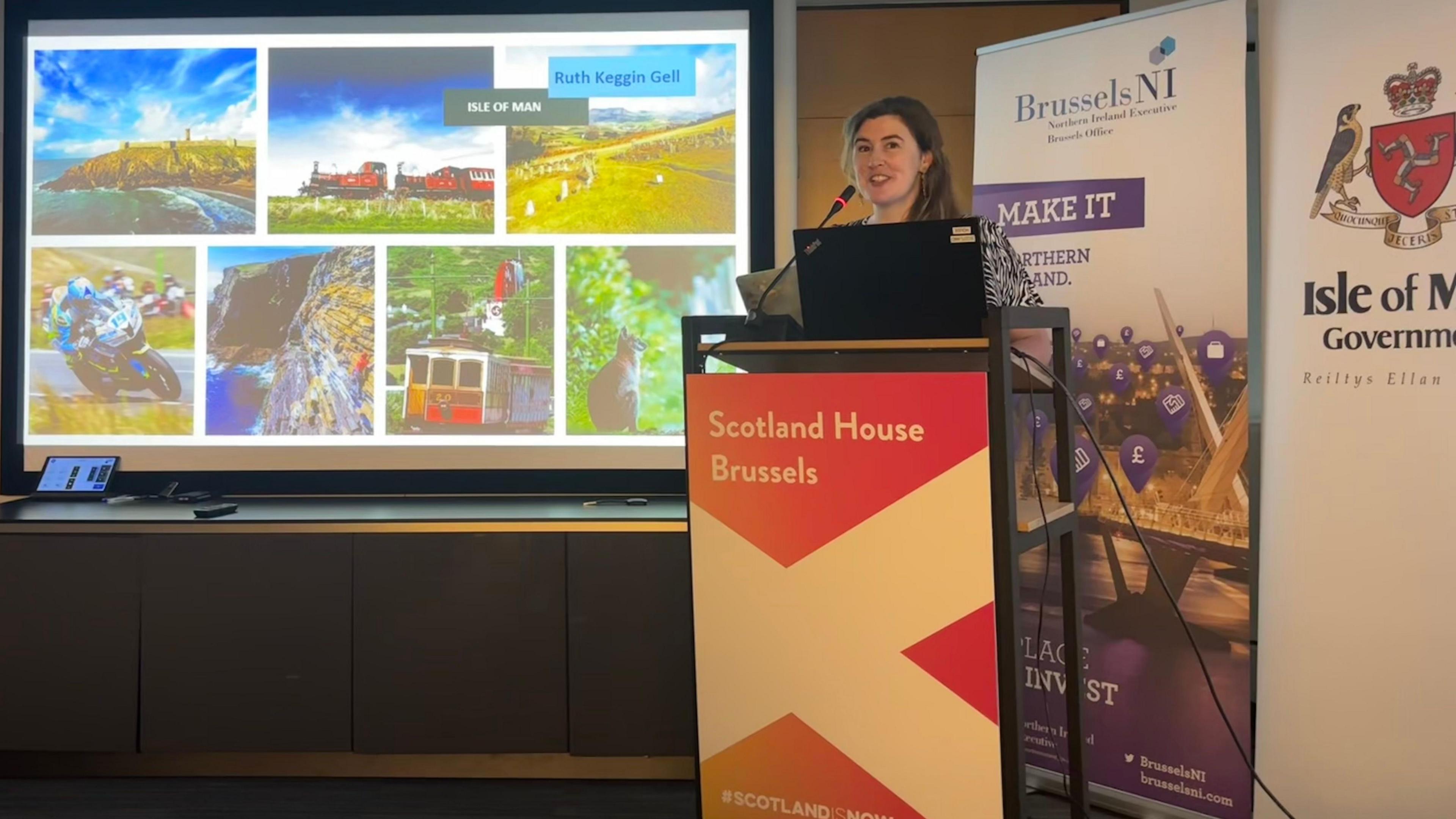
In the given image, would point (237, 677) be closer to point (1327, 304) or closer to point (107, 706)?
point (107, 706)

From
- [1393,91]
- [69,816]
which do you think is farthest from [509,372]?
[1393,91]

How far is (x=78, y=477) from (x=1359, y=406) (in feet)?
12.5

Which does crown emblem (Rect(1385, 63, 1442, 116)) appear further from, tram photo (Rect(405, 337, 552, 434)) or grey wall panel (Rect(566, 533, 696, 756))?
tram photo (Rect(405, 337, 552, 434))

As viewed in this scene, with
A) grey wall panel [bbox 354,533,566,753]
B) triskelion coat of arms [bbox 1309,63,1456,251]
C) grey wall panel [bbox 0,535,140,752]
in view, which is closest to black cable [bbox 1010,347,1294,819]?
triskelion coat of arms [bbox 1309,63,1456,251]

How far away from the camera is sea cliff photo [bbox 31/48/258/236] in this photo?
3135 mm

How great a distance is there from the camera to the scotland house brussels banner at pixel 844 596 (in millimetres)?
1412

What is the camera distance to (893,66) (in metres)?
3.18

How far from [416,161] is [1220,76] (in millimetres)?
2411

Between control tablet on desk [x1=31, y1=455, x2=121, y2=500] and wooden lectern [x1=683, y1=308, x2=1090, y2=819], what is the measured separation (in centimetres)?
248

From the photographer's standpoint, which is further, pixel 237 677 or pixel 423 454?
pixel 423 454

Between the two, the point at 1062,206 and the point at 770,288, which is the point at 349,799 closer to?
the point at 770,288

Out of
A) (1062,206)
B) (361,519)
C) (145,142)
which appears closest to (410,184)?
(145,142)

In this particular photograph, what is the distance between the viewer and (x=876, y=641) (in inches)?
58.5

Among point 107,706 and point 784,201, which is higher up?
point 784,201
